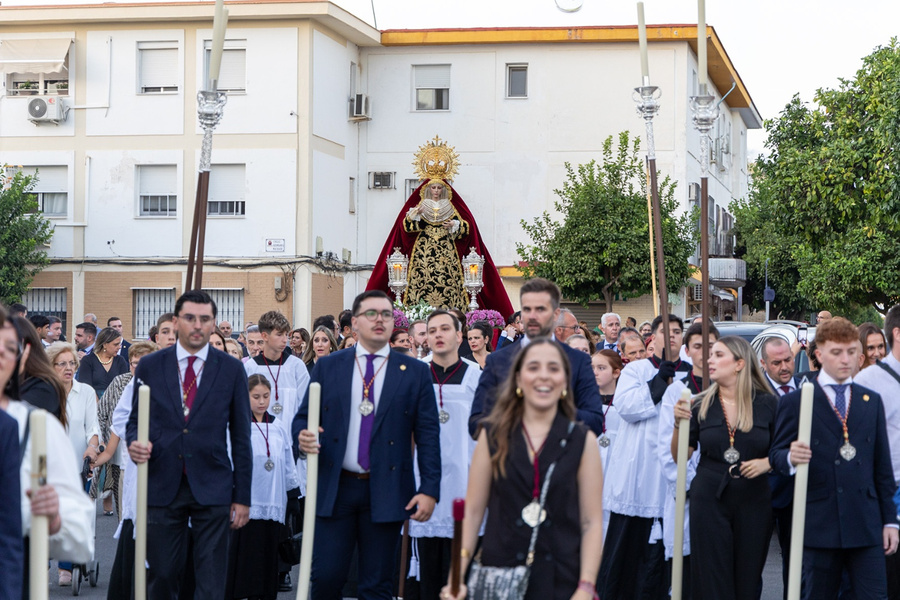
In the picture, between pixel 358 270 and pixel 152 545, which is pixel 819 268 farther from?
pixel 152 545

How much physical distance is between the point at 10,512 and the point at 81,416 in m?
5.19

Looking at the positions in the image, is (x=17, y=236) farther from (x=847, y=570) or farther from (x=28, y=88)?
(x=847, y=570)

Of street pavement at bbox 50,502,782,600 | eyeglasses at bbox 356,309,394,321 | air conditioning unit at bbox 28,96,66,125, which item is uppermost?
air conditioning unit at bbox 28,96,66,125

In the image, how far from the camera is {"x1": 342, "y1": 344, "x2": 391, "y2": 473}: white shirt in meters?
7.10

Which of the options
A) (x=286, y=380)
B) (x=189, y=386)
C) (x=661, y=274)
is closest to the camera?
(x=189, y=386)

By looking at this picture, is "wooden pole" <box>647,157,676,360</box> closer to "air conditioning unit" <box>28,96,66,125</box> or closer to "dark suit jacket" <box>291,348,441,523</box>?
"dark suit jacket" <box>291,348,441,523</box>

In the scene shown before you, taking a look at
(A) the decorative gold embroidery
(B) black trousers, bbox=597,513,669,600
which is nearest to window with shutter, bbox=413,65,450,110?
(A) the decorative gold embroidery

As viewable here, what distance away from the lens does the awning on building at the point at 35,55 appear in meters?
29.2

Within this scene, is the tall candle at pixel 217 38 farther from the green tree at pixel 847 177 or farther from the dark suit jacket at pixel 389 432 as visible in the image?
the green tree at pixel 847 177

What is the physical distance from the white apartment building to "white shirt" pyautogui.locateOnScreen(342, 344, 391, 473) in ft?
71.2

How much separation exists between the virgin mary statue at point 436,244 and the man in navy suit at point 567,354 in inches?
535

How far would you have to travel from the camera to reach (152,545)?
736cm

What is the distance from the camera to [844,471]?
22.9ft

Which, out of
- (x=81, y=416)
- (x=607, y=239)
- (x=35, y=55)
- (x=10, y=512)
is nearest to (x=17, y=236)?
(x=35, y=55)
